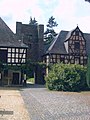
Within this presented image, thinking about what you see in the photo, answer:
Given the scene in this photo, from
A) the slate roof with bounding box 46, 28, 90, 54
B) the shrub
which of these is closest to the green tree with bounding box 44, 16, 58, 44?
the slate roof with bounding box 46, 28, 90, 54

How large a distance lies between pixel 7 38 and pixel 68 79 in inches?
566

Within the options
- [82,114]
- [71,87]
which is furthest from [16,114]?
[71,87]

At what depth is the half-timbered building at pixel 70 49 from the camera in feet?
149

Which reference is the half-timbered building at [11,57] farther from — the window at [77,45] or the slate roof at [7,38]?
the window at [77,45]

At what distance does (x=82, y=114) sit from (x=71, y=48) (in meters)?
31.7

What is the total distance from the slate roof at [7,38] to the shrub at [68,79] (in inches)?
453

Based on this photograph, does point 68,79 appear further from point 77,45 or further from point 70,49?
point 77,45

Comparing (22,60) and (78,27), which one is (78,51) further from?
(22,60)

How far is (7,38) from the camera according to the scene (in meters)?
42.2

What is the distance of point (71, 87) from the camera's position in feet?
101

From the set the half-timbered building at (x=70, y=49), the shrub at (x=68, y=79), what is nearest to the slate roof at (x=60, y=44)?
the half-timbered building at (x=70, y=49)

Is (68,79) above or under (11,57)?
under

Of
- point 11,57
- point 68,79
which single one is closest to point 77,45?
point 11,57

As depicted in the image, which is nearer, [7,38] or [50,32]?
[7,38]
